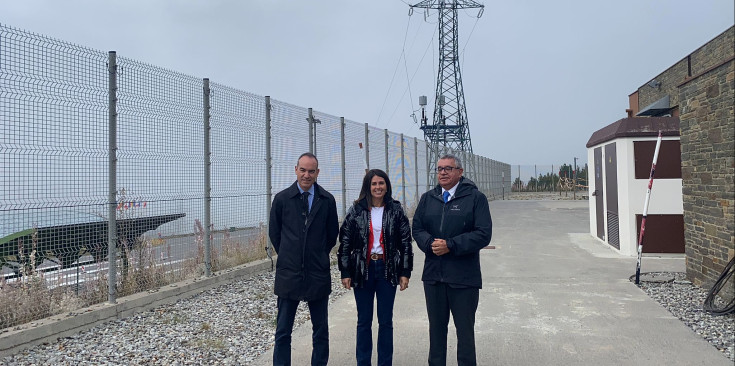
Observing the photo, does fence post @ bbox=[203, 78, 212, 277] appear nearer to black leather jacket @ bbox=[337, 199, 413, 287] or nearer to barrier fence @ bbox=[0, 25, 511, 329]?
barrier fence @ bbox=[0, 25, 511, 329]

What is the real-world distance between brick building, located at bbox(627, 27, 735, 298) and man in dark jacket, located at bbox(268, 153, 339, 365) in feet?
15.1

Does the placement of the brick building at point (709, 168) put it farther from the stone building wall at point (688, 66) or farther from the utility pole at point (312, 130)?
the stone building wall at point (688, 66)

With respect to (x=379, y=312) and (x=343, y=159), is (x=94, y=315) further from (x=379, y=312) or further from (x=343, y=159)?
(x=343, y=159)

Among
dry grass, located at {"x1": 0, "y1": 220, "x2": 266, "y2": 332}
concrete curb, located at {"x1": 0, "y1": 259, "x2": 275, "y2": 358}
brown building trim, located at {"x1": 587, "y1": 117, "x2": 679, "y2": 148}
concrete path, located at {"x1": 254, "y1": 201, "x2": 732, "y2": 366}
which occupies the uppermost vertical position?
brown building trim, located at {"x1": 587, "y1": 117, "x2": 679, "y2": 148}

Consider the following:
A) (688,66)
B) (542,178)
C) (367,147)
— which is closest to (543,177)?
(542,178)

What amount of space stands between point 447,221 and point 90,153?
3.73 metres

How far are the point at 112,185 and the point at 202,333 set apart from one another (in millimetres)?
1835

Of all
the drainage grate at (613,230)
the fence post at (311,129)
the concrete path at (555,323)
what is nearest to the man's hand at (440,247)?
the concrete path at (555,323)

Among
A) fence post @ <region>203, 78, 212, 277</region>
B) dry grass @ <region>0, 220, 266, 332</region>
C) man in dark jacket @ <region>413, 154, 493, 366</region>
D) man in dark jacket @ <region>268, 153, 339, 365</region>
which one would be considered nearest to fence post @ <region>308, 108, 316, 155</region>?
dry grass @ <region>0, 220, 266, 332</region>

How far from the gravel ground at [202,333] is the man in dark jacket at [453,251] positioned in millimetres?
1700

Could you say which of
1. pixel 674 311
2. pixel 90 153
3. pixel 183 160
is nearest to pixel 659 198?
pixel 674 311

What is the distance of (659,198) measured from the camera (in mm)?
8641

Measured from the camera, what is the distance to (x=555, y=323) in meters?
4.91

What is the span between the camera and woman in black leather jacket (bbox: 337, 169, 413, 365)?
11.4 feet
